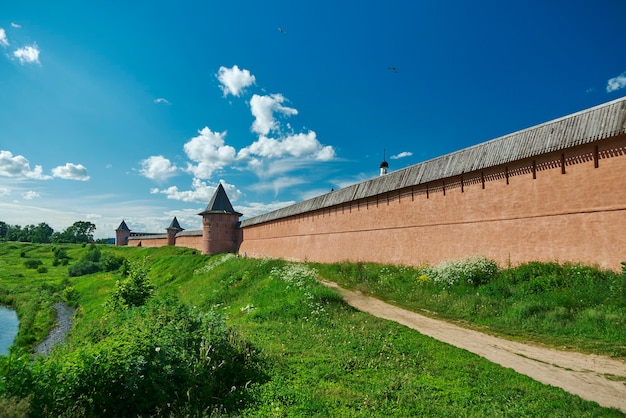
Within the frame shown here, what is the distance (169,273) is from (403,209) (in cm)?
1888

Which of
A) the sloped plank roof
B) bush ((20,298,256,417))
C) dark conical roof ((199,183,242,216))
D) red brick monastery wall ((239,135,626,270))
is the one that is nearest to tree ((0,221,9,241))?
dark conical roof ((199,183,242,216))

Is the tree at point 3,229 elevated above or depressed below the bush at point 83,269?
above

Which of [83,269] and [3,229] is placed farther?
[3,229]

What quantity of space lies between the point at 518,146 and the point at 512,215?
1796 mm

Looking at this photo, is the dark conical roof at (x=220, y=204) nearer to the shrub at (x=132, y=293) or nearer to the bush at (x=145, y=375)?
the shrub at (x=132, y=293)

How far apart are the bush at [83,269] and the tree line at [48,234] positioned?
161 feet

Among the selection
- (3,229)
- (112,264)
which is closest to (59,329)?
(112,264)

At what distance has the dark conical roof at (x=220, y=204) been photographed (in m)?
28.9

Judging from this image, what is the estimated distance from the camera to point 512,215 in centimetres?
949

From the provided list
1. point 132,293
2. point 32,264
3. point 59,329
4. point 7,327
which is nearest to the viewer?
point 132,293

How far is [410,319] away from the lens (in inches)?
294

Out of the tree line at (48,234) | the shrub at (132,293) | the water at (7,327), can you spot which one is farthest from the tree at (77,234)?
the shrub at (132,293)

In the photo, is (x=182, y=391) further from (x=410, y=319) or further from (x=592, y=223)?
(x=592, y=223)

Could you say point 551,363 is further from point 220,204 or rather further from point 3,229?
point 3,229
